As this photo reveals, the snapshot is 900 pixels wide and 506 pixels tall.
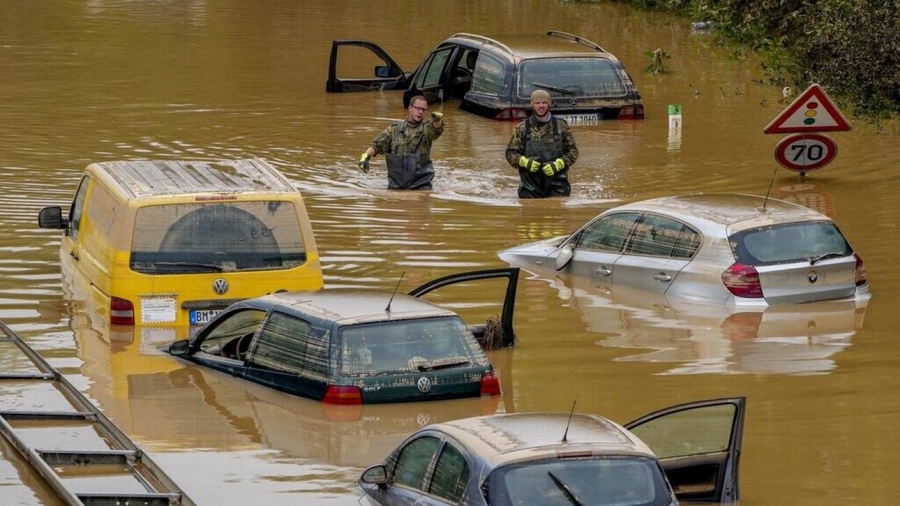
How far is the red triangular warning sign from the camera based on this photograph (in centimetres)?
2095

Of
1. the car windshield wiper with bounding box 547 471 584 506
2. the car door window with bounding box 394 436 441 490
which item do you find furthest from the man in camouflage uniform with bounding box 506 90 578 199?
the car windshield wiper with bounding box 547 471 584 506

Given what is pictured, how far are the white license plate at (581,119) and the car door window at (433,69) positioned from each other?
3195mm

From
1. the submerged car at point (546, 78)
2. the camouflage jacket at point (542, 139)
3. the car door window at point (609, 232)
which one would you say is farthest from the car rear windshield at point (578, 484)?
the submerged car at point (546, 78)

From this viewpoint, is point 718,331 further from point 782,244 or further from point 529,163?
point 529,163

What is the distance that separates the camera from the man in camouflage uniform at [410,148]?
2144 centimetres

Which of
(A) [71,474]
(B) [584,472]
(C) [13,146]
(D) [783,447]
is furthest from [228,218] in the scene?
(C) [13,146]

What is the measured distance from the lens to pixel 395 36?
3912 centimetres

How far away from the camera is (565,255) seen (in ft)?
57.7

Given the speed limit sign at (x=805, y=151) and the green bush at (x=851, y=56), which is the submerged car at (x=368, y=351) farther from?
the green bush at (x=851, y=56)

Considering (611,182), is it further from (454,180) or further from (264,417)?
(264,417)

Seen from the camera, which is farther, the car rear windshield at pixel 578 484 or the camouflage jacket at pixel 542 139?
the camouflage jacket at pixel 542 139

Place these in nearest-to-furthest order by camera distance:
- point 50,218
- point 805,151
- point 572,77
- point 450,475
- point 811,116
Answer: point 450,475 < point 50,218 < point 811,116 < point 805,151 < point 572,77

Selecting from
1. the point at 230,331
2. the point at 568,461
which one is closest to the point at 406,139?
the point at 230,331

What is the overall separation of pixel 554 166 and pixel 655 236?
15.2 feet
